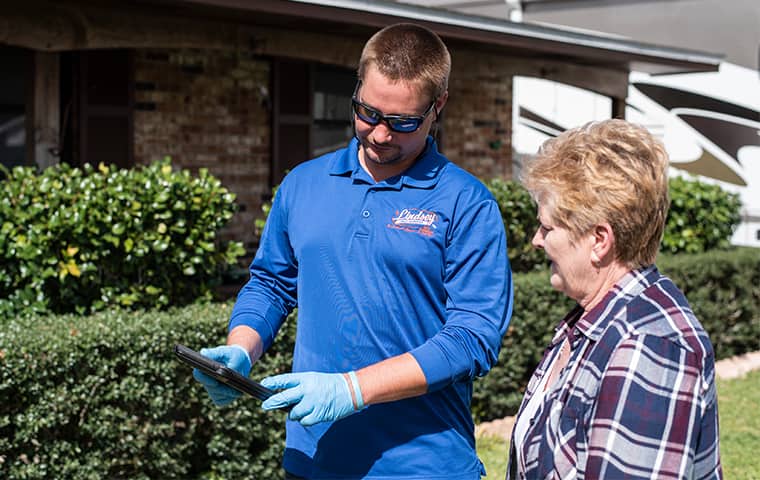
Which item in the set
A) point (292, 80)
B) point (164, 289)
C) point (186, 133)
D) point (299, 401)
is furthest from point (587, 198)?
point (292, 80)

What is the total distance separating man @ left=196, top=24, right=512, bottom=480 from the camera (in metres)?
2.61

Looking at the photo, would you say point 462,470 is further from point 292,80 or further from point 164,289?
point 292,80

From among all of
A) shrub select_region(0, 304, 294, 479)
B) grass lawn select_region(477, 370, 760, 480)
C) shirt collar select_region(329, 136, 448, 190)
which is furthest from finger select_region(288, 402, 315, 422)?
grass lawn select_region(477, 370, 760, 480)

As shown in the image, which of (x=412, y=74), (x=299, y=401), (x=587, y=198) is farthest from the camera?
(x=412, y=74)

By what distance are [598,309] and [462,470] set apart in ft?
2.73

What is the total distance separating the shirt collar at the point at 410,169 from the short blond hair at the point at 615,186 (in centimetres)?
63

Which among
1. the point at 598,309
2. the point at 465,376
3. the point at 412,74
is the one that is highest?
the point at 412,74

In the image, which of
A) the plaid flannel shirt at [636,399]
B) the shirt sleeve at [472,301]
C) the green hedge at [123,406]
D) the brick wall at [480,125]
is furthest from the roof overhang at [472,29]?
the plaid flannel shirt at [636,399]

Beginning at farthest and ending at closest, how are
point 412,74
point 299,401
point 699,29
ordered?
point 699,29
point 412,74
point 299,401

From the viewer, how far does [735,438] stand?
697 centimetres

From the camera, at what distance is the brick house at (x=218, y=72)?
7371mm

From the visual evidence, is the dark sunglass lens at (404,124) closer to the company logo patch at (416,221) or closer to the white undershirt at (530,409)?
the company logo patch at (416,221)

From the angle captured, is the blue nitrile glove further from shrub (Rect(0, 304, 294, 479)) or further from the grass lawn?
the grass lawn

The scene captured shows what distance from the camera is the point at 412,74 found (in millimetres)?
2605
